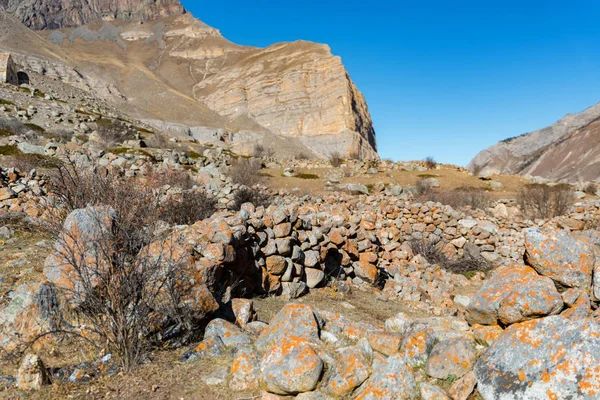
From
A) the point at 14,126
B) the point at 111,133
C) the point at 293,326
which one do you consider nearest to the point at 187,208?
the point at 293,326

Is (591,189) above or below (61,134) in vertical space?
below

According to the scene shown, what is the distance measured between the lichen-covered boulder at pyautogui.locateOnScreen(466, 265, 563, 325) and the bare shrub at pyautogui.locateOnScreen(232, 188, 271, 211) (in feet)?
34.9

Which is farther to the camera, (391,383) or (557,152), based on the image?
(557,152)

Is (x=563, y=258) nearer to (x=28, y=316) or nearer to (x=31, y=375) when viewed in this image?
(x=31, y=375)

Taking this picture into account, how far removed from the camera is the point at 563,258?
132 inches

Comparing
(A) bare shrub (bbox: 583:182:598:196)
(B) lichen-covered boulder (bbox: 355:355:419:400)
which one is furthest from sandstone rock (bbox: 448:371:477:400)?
(A) bare shrub (bbox: 583:182:598:196)

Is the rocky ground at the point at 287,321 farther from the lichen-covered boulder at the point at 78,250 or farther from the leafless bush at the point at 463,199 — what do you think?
the leafless bush at the point at 463,199

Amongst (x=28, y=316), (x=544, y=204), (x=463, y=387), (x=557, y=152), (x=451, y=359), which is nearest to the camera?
(x=463, y=387)

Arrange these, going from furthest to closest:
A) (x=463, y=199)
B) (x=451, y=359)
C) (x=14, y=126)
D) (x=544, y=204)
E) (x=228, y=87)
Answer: (x=228, y=87)
(x=14, y=126)
(x=463, y=199)
(x=544, y=204)
(x=451, y=359)

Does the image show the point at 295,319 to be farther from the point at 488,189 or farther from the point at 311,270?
the point at 488,189

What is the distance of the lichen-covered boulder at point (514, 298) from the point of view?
123 inches

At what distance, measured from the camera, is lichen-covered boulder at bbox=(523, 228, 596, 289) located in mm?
3301

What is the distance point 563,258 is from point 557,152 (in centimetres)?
14056

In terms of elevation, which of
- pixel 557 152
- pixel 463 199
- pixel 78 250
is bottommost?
pixel 78 250
